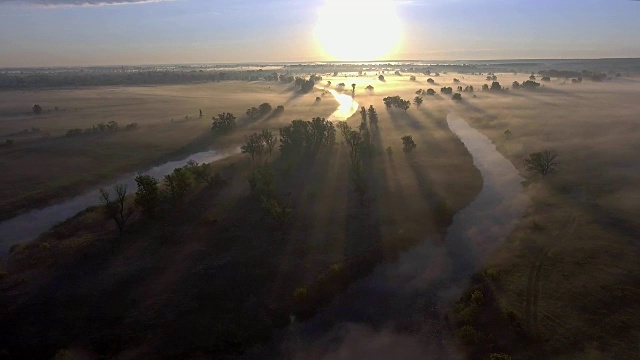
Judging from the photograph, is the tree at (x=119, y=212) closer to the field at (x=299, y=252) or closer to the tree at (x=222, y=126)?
the field at (x=299, y=252)

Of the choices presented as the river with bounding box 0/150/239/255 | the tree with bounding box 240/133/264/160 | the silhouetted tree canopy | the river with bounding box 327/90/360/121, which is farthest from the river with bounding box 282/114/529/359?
the silhouetted tree canopy

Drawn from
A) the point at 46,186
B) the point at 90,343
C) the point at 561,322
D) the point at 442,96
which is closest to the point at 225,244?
the point at 90,343

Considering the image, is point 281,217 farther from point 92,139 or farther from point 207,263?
point 92,139

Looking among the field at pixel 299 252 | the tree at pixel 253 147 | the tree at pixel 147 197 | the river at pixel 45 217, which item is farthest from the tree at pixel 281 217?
the tree at pixel 253 147

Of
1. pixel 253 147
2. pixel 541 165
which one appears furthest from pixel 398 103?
pixel 541 165

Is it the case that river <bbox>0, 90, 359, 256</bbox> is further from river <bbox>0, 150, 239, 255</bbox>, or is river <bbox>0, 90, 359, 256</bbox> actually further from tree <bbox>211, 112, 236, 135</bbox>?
tree <bbox>211, 112, 236, 135</bbox>

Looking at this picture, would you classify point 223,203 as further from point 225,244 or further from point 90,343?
point 90,343
